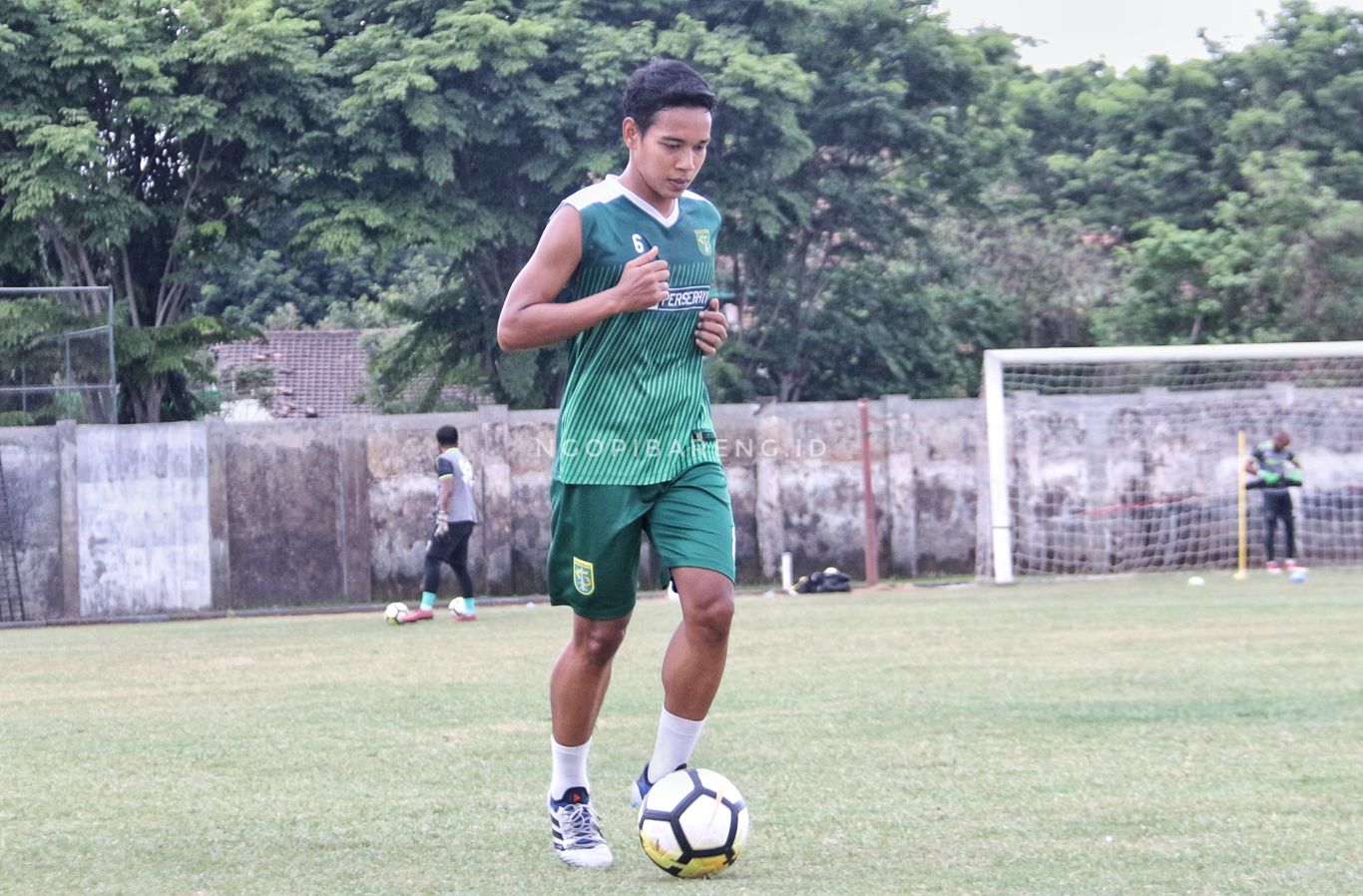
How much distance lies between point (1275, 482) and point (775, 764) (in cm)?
1529

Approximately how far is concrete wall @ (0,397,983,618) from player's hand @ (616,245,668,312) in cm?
1672

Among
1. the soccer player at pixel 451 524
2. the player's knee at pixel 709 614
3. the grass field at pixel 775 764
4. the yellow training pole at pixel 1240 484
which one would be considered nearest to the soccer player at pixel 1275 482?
the yellow training pole at pixel 1240 484

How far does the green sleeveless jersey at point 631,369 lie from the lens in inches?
185

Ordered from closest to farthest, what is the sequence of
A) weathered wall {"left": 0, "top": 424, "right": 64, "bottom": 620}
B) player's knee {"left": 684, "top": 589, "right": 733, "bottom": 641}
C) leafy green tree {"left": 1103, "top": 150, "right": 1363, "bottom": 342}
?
player's knee {"left": 684, "top": 589, "right": 733, "bottom": 641}
weathered wall {"left": 0, "top": 424, "right": 64, "bottom": 620}
leafy green tree {"left": 1103, "top": 150, "right": 1363, "bottom": 342}

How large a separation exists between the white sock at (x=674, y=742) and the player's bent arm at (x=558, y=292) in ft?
3.56

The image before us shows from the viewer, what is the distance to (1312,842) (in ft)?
15.3

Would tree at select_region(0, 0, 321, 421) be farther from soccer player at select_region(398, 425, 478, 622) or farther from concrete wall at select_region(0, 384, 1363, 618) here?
soccer player at select_region(398, 425, 478, 622)

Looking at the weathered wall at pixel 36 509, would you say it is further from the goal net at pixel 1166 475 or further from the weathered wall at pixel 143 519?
the goal net at pixel 1166 475

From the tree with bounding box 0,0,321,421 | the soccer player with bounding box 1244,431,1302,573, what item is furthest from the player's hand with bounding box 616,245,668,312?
the tree with bounding box 0,0,321,421

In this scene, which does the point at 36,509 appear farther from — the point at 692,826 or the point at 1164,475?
the point at 692,826

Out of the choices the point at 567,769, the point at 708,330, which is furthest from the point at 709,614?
the point at 708,330

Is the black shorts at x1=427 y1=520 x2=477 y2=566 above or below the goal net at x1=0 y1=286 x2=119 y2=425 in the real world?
below

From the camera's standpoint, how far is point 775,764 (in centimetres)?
648

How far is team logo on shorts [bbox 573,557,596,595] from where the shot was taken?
4.71m
